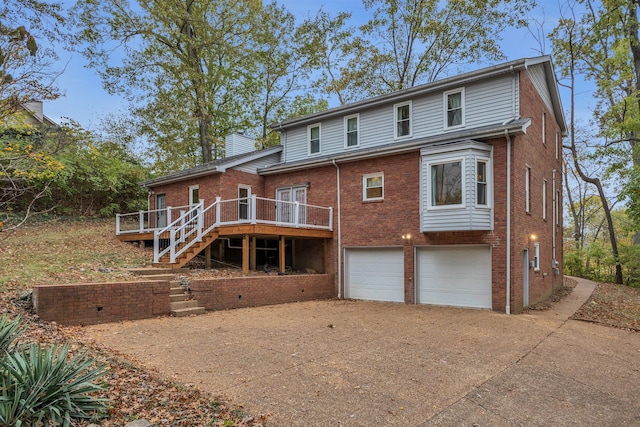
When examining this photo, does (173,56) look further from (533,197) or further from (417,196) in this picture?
(533,197)

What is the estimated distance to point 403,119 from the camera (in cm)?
1467

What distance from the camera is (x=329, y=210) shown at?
15.0 metres

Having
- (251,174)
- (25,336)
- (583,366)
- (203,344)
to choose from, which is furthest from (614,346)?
(251,174)

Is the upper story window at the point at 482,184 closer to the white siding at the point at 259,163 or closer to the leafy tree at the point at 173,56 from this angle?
the white siding at the point at 259,163

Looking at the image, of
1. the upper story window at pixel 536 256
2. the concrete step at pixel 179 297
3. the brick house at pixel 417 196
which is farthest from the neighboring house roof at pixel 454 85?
the concrete step at pixel 179 297

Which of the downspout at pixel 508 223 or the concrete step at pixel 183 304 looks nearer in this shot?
the concrete step at pixel 183 304

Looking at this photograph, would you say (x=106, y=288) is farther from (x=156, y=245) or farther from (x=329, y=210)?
(x=329, y=210)

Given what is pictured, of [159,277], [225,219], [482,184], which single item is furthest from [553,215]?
[159,277]

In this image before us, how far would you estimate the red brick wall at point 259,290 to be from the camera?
1073 centimetres

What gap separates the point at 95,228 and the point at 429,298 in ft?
54.3

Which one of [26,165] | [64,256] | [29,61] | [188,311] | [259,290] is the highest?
[29,61]

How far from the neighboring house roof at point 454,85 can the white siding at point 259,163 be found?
4.76ft

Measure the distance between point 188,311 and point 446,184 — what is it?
806cm

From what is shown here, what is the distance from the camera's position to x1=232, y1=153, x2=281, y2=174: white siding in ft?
53.9
